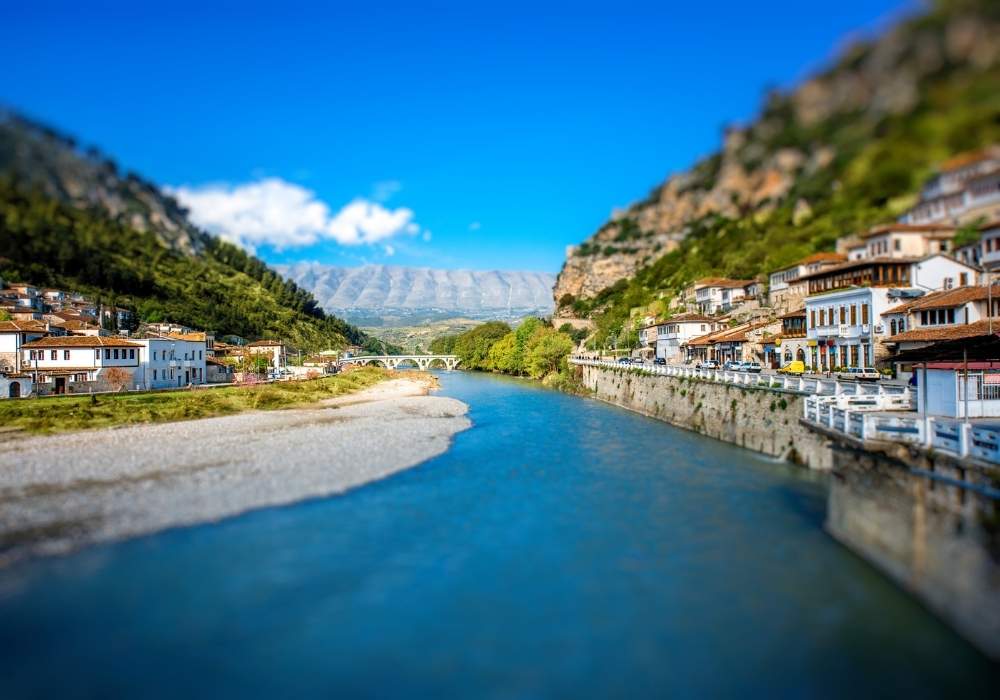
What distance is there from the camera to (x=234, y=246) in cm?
18525

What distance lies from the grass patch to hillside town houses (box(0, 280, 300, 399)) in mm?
5118

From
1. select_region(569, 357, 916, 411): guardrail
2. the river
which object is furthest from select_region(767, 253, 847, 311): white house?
the river

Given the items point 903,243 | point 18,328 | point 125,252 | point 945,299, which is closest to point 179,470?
point 945,299

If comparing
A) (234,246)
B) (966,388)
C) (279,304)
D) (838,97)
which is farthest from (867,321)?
(234,246)

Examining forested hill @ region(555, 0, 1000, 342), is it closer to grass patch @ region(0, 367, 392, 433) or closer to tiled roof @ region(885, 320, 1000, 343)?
tiled roof @ region(885, 320, 1000, 343)

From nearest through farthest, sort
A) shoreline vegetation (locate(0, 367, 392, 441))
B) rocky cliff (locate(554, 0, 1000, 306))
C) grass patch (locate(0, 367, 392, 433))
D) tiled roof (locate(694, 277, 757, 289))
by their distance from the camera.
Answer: rocky cliff (locate(554, 0, 1000, 306)) → shoreline vegetation (locate(0, 367, 392, 441)) → grass patch (locate(0, 367, 392, 433)) → tiled roof (locate(694, 277, 757, 289))

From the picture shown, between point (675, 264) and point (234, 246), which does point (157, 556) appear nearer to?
point (675, 264)

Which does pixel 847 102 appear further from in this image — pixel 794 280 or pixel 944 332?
pixel 794 280

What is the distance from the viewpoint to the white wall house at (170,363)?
55.6 meters

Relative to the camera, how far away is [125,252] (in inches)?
3767

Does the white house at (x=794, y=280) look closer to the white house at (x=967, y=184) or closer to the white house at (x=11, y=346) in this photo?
the white house at (x=967, y=184)

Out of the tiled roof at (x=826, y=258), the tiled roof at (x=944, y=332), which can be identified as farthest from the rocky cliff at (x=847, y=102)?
the tiled roof at (x=826, y=258)

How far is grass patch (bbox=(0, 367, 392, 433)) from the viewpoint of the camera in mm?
35094

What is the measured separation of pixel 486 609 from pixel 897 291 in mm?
34946
